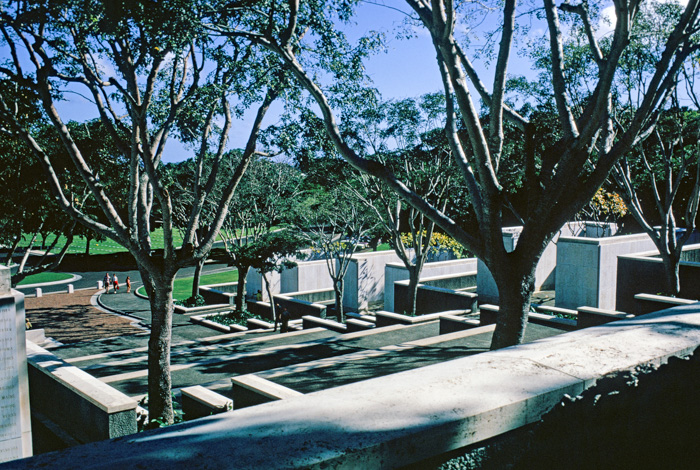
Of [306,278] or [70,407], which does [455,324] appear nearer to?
[70,407]

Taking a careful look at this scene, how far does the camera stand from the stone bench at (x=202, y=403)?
758cm

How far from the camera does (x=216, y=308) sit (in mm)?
26734

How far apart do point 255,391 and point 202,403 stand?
1.45m

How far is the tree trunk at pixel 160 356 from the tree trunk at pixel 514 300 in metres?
5.15

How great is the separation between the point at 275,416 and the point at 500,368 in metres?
1.06

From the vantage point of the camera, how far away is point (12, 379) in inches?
259

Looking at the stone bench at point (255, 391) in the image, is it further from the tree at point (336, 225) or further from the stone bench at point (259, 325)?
the tree at point (336, 225)

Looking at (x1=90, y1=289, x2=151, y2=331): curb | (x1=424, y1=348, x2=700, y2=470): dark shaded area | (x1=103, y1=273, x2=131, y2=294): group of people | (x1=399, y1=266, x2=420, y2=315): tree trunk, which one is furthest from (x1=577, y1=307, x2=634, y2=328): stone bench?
(x1=103, y1=273, x2=131, y2=294): group of people

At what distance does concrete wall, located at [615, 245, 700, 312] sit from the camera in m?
16.0

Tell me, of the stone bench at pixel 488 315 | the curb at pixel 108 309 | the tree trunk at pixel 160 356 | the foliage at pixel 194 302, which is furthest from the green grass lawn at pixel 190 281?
the tree trunk at pixel 160 356

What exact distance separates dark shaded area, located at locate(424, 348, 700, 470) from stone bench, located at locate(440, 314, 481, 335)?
11480mm

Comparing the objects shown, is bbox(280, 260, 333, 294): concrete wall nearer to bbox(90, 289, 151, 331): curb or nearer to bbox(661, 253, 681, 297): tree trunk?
bbox(90, 289, 151, 331): curb

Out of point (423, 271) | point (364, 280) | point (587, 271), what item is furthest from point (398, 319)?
point (364, 280)

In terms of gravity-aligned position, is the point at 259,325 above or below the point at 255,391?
below
